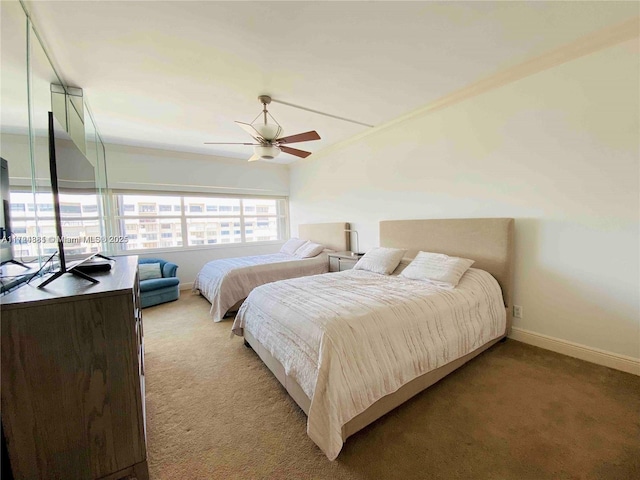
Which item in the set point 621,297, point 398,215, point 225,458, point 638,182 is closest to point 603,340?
point 621,297

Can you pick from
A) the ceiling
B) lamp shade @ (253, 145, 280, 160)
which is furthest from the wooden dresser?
lamp shade @ (253, 145, 280, 160)

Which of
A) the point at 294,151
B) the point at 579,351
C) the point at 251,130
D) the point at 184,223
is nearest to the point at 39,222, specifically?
the point at 251,130

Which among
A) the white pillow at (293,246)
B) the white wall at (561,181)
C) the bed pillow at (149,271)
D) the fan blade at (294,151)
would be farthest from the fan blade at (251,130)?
the bed pillow at (149,271)

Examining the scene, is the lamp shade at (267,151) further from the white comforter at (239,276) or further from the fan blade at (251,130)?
the white comforter at (239,276)

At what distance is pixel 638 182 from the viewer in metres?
1.97

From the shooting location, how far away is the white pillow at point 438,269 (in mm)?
2443

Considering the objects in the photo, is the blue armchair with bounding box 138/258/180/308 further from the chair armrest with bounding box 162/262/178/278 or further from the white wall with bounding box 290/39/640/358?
the white wall with bounding box 290/39/640/358

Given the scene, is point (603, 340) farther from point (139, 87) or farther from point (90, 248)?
point (139, 87)

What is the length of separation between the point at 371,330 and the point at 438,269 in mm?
1318

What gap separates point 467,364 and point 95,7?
377cm

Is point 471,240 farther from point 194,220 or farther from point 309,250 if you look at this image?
point 194,220

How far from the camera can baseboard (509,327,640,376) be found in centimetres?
207

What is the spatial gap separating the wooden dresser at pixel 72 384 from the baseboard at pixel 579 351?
3214 millimetres

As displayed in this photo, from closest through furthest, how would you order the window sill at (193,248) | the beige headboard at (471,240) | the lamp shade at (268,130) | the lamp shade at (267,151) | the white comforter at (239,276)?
the beige headboard at (471,240), the lamp shade at (268,130), the lamp shade at (267,151), the white comforter at (239,276), the window sill at (193,248)
